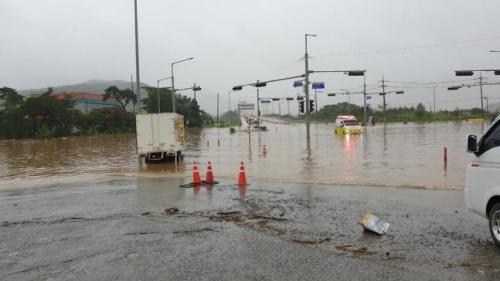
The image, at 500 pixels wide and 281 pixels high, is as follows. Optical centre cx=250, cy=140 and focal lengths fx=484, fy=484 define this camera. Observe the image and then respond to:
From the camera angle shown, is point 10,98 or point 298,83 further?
point 10,98

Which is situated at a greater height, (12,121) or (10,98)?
(10,98)

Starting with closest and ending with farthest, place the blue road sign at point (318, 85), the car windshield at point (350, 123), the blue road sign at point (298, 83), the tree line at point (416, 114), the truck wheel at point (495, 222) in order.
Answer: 1. the truck wheel at point (495, 222)
2. the blue road sign at point (298, 83)
3. the blue road sign at point (318, 85)
4. the car windshield at point (350, 123)
5. the tree line at point (416, 114)

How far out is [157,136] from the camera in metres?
26.6

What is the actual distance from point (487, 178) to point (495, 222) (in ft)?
2.03

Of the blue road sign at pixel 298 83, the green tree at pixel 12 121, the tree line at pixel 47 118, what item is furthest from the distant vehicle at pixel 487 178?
the green tree at pixel 12 121

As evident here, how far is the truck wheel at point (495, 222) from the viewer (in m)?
6.71

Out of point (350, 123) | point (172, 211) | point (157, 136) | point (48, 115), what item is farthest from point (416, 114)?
point (172, 211)

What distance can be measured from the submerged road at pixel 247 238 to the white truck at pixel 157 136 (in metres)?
13.4

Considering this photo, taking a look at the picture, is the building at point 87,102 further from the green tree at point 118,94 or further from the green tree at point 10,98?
the green tree at point 10,98

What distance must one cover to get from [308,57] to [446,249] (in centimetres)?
3331

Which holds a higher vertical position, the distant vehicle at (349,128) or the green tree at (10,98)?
the green tree at (10,98)

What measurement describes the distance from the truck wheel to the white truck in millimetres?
20821

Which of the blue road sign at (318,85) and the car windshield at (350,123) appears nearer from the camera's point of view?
the blue road sign at (318,85)

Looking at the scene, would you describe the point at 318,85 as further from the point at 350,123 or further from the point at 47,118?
the point at 47,118
